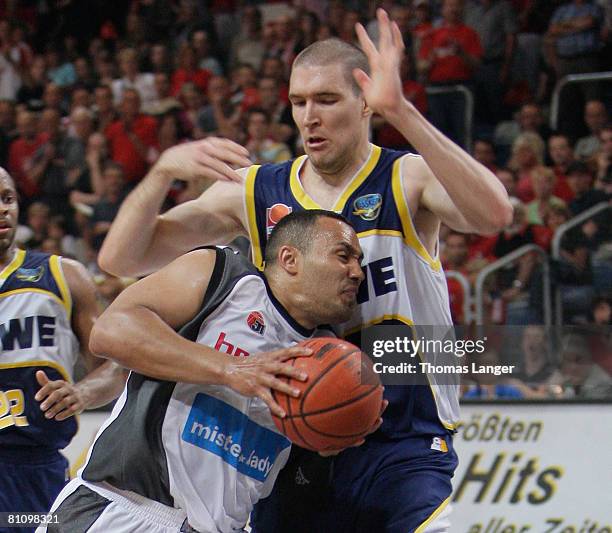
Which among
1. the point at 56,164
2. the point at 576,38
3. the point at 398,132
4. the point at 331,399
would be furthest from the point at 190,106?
the point at 331,399

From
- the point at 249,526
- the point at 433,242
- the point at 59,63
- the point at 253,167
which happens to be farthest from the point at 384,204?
the point at 59,63

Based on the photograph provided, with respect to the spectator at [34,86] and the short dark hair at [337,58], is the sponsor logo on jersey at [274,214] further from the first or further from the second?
the spectator at [34,86]

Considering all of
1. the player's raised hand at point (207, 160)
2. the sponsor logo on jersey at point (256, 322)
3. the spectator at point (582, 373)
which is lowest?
the spectator at point (582, 373)

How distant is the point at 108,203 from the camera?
923 centimetres

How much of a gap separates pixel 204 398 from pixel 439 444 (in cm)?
92

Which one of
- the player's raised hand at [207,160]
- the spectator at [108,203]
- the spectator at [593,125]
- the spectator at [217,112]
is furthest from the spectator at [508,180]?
the player's raised hand at [207,160]

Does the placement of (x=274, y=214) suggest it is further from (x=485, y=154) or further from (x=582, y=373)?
(x=485, y=154)

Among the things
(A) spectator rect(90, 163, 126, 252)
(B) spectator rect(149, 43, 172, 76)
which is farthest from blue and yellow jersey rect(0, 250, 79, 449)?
(B) spectator rect(149, 43, 172, 76)

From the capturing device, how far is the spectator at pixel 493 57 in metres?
9.85

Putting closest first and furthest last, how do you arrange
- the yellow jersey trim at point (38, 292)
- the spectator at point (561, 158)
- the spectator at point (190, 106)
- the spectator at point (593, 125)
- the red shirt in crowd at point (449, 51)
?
1. the yellow jersey trim at point (38, 292)
2. the spectator at point (561, 158)
3. the spectator at point (593, 125)
4. the red shirt in crowd at point (449, 51)
5. the spectator at point (190, 106)

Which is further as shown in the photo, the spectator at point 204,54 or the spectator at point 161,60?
the spectator at point 161,60

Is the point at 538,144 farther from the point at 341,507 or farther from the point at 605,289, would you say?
the point at 341,507

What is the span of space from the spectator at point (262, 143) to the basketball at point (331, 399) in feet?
18.6

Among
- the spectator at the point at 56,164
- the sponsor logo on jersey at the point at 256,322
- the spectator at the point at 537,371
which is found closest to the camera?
the sponsor logo on jersey at the point at 256,322
